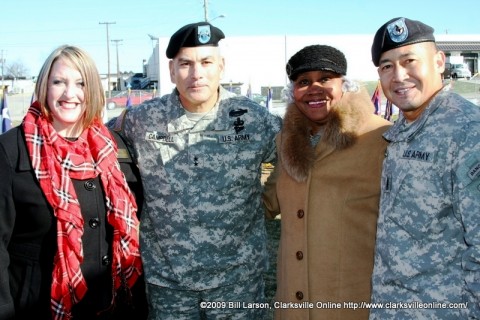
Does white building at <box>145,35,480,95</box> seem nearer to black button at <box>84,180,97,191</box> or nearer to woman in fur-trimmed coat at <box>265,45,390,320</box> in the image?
woman in fur-trimmed coat at <box>265,45,390,320</box>

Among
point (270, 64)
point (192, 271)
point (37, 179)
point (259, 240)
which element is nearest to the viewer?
point (37, 179)

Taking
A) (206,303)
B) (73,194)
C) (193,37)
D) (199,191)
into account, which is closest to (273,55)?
(193,37)

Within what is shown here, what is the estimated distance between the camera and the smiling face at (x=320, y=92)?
8.91ft

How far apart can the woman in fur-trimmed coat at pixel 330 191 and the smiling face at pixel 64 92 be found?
1.12 metres

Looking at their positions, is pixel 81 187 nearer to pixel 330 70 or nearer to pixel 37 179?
pixel 37 179

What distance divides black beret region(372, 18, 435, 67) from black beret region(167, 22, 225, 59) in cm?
103

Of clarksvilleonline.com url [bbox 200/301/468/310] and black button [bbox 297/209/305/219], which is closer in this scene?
clarksvilleonline.com url [bbox 200/301/468/310]

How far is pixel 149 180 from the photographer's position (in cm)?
303

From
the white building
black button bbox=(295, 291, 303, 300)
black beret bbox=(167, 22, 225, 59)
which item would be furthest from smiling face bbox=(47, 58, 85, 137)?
the white building

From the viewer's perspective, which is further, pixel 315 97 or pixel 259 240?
pixel 259 240

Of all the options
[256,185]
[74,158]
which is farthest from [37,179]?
[256,185]

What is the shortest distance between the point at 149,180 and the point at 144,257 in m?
0.47

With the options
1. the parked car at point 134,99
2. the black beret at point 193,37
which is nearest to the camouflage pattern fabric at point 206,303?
the black beret at point 193,37

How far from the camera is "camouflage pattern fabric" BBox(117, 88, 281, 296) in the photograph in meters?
2.95
